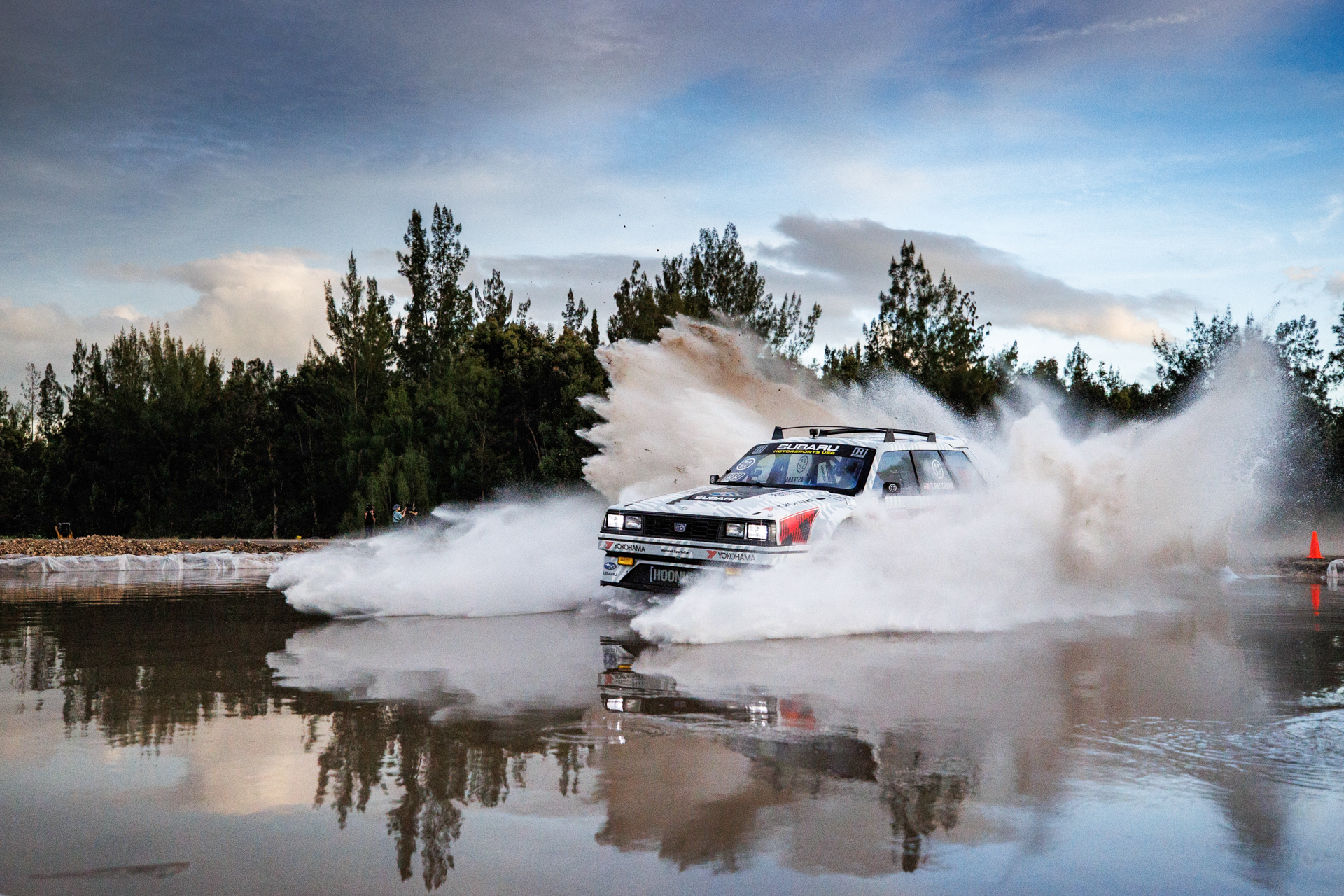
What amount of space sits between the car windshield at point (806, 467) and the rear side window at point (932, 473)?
0.79 meters

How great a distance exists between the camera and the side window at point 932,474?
38.8ft

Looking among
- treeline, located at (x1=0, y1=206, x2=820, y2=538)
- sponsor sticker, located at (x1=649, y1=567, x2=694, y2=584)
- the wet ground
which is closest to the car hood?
sponsor sticker, located at (x1=649, y1=567, x2=694, y2=584)

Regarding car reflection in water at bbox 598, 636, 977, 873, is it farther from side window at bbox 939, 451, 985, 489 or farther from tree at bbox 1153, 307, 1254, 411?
Result: tree at bbox 1153, 307, 1254, 411

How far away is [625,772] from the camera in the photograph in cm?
501

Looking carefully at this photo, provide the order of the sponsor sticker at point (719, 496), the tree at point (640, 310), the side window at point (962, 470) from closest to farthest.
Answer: the sponsor sticker at point (719, 496)
the side window at point (962, 470)
the tree at point (640, 310)

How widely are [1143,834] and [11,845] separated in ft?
13.7

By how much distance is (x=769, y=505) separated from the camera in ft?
33.1

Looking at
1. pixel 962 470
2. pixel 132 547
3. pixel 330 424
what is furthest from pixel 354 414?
pixel 962 470

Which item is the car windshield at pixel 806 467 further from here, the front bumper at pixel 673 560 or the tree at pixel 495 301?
the tree at pixel 495 301

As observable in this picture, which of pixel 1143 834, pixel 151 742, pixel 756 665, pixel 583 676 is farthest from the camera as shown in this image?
pixel 756 665

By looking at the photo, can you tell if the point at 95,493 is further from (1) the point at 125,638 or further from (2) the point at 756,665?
(2) the point at 756,665

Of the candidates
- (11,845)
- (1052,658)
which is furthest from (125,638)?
(1052,658)

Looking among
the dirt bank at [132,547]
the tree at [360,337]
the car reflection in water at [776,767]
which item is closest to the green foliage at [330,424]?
the tree at [360,337]

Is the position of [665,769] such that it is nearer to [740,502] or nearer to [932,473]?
[740,502]
